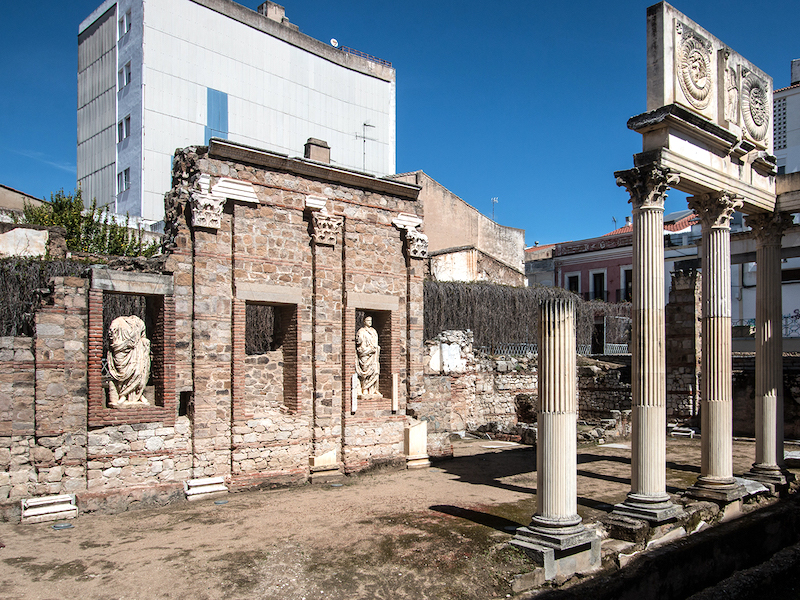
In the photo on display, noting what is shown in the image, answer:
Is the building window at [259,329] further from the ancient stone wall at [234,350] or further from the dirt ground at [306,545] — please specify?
the dirt ground at [306,545]

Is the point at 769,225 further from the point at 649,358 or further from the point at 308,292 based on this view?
the point at 308,292

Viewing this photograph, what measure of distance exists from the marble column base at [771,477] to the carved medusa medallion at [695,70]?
5751 mm

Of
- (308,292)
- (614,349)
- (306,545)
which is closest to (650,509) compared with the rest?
(306,545)

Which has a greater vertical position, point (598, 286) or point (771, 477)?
point (598, 286)

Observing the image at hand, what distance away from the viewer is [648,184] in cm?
802

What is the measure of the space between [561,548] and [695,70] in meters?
6.42

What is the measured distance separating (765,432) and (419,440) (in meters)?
6.17

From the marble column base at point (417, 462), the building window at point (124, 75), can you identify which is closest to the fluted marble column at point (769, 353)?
the marble column base at point (417, 462)

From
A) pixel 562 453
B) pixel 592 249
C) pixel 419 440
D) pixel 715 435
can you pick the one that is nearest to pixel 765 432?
pixel 715 435

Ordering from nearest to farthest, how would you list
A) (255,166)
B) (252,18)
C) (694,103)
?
1. (694,103)
2. (255,166)
3. (252,18)

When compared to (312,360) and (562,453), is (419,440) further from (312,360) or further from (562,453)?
(562,453)

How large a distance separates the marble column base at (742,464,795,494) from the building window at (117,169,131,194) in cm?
2578

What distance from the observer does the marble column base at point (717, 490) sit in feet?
29.3

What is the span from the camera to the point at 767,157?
1028 cm
